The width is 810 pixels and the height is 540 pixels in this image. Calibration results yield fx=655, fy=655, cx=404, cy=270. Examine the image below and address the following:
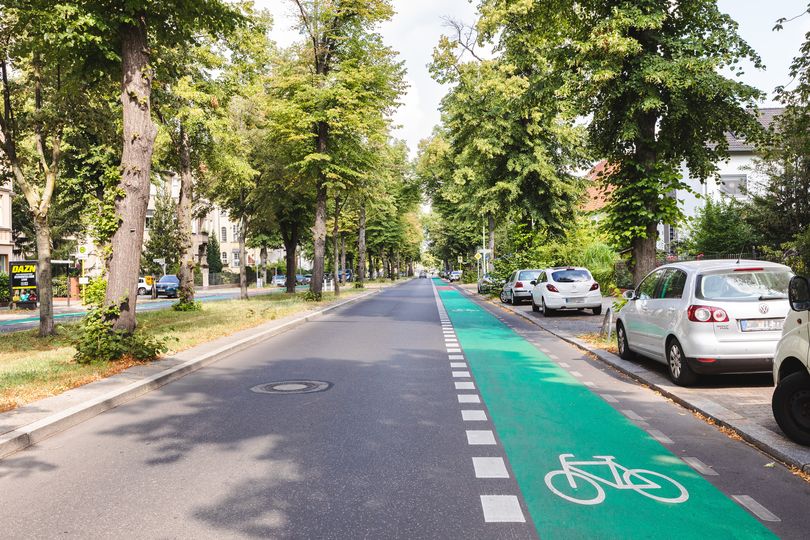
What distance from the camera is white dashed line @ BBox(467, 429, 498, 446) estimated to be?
20.0 ft

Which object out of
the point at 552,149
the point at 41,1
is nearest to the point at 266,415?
the point at 41,1

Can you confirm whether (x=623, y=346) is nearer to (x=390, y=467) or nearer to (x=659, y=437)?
(x=659, y=437)

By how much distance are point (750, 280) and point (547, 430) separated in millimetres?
3927

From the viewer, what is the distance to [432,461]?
216 inches

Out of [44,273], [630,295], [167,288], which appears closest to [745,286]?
[630,295]

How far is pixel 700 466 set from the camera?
5.43 metres

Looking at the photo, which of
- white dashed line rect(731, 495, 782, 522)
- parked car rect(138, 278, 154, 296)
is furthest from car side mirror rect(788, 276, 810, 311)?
parked car rect(138, 278, 154, 296)

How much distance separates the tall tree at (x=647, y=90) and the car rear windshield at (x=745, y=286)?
5.54 meters

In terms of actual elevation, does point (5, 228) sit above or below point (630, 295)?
above

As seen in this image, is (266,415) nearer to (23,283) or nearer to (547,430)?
(547,430)

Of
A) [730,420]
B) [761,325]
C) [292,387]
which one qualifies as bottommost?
[292,387]

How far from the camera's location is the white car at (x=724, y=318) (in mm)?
8258

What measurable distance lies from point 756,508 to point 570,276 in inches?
729

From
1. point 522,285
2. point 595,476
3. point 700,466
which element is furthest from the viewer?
point 522,285
